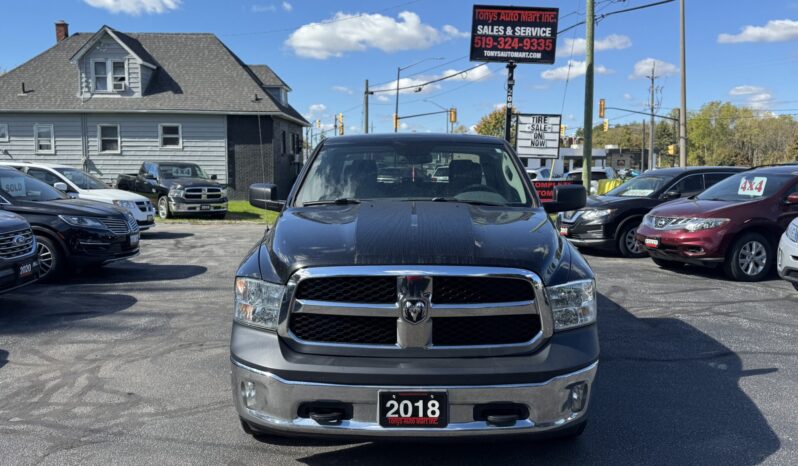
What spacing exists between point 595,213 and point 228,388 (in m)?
8.45

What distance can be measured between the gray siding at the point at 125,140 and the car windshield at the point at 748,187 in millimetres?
20348

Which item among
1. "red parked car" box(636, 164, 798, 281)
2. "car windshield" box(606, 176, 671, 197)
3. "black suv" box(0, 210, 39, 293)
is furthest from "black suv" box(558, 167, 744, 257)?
"black suv" box(0, 210, 39, 293)

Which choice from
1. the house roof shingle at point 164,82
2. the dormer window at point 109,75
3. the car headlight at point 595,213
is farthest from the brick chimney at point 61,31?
the car headlight at point 595,213

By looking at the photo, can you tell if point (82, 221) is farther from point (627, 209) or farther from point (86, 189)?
point (627, 209)

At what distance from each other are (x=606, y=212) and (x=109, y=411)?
363 inches

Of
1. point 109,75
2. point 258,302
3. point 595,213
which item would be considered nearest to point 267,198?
→ point 258,302

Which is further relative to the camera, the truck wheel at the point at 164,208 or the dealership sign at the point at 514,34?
the truck wheel at the point at 164,208

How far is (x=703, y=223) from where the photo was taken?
871 centimetres

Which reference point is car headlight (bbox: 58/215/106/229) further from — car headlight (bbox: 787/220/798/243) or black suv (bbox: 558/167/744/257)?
car headlight (bbox: 787/220/798/243)

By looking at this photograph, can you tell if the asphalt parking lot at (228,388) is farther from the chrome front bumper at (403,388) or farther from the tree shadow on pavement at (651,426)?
the chrome front bumper at (403,388)

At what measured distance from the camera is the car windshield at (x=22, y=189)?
8.63 m

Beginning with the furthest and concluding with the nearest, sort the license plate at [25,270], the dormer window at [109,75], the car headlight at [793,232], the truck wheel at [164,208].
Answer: the dormer window at [109,75], the truck wheel at [164,208], the car headlight at [793,232], the license plate at [25,270]

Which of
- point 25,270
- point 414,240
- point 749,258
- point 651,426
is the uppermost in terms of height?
point 414,240

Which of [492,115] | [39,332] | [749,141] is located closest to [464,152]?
[39,332]
